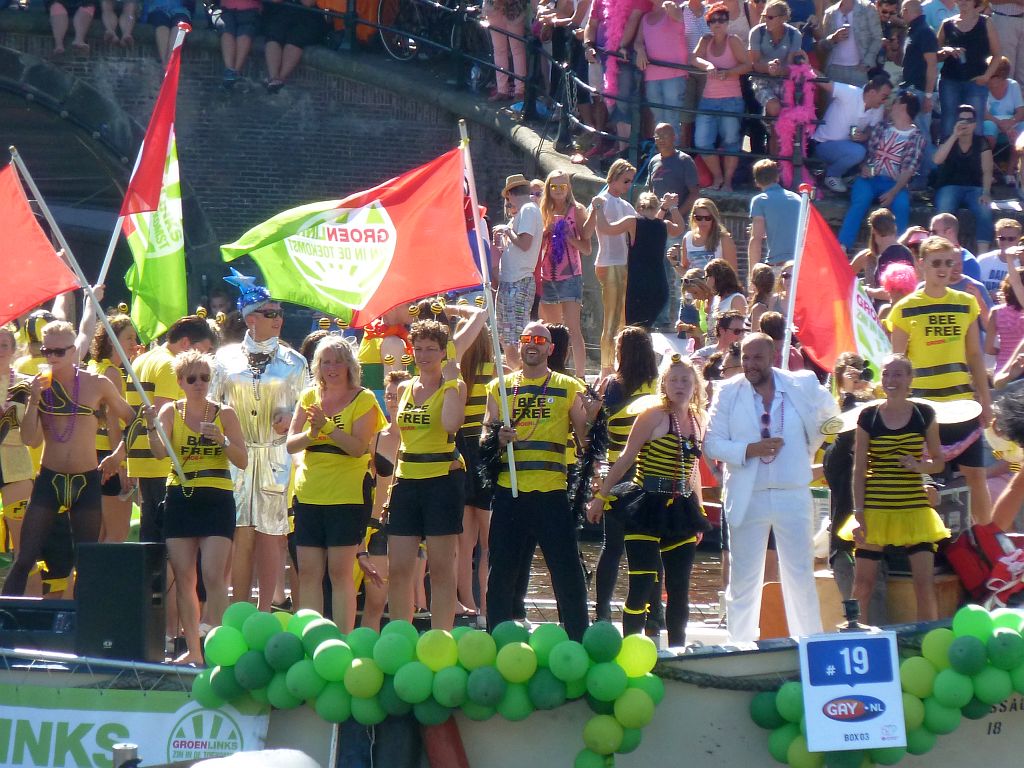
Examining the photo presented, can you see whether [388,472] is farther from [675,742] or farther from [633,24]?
[633,24]

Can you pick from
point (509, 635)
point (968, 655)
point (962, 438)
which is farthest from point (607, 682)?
point (962, 438)

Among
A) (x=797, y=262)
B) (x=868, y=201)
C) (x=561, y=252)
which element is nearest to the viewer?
(x=797, y=262)

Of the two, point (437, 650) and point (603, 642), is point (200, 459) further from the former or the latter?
point (603, 642)

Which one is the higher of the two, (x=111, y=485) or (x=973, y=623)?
(x=973, y=623)

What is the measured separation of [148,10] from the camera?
19844mm

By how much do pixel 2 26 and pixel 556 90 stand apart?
7452 mm

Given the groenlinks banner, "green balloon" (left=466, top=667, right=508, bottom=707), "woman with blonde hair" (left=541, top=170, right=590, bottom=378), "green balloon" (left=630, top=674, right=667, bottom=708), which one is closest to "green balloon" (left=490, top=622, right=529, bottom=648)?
"green balloon" (left=466, top=667, right=508, bottom=707)

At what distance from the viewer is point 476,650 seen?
627cm

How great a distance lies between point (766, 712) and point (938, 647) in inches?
28.3

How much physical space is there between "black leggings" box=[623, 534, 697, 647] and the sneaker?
7.27m

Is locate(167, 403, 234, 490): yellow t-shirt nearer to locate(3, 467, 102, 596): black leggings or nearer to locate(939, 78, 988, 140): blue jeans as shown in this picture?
locate(3, 467, 102, 596): black leggings

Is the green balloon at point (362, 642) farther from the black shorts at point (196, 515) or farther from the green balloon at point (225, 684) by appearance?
the black shorts at point (196, 515)

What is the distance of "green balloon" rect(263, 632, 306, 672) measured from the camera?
636 cm

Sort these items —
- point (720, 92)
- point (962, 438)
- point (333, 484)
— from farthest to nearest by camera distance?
point (720, 92)
point (962, 438)
point (333, 484)
